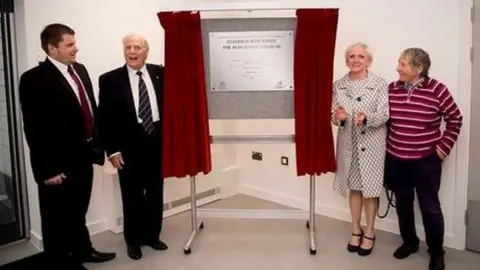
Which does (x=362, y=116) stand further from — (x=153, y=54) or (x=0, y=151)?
(x=0, y=151)

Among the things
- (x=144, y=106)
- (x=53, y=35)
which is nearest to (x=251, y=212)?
(x=144, y=106)

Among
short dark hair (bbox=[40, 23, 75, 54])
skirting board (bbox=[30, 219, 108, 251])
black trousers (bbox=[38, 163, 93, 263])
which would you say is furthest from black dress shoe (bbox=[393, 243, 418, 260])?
short dark hair (bbox=[40, 23, 75, 54])

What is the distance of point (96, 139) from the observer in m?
3.21

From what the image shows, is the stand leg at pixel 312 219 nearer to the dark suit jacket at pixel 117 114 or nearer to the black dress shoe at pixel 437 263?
the black dress shoe at pixel 437 263

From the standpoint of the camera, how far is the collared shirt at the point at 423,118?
9.89ft

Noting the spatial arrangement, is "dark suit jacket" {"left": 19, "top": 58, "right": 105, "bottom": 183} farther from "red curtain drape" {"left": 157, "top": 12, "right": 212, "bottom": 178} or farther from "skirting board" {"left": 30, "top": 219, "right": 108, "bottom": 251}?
"skirting board" {"left": 30, "top": 219, "right": 108, "bottom": 251}

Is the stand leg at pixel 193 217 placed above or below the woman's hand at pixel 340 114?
below

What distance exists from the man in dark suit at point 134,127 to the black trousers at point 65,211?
0.27 meters

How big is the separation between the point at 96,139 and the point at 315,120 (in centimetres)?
149

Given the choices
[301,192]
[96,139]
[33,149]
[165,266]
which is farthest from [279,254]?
[33,149]

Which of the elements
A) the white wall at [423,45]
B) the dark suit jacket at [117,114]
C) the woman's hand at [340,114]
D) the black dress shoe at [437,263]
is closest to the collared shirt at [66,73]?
the dark suit jacket at [117,114]

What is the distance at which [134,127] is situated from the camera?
3.25 metres

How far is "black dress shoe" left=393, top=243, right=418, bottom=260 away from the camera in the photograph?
3.31 m

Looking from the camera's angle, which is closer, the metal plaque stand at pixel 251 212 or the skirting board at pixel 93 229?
the metal plaque stand at pixel 251 212
